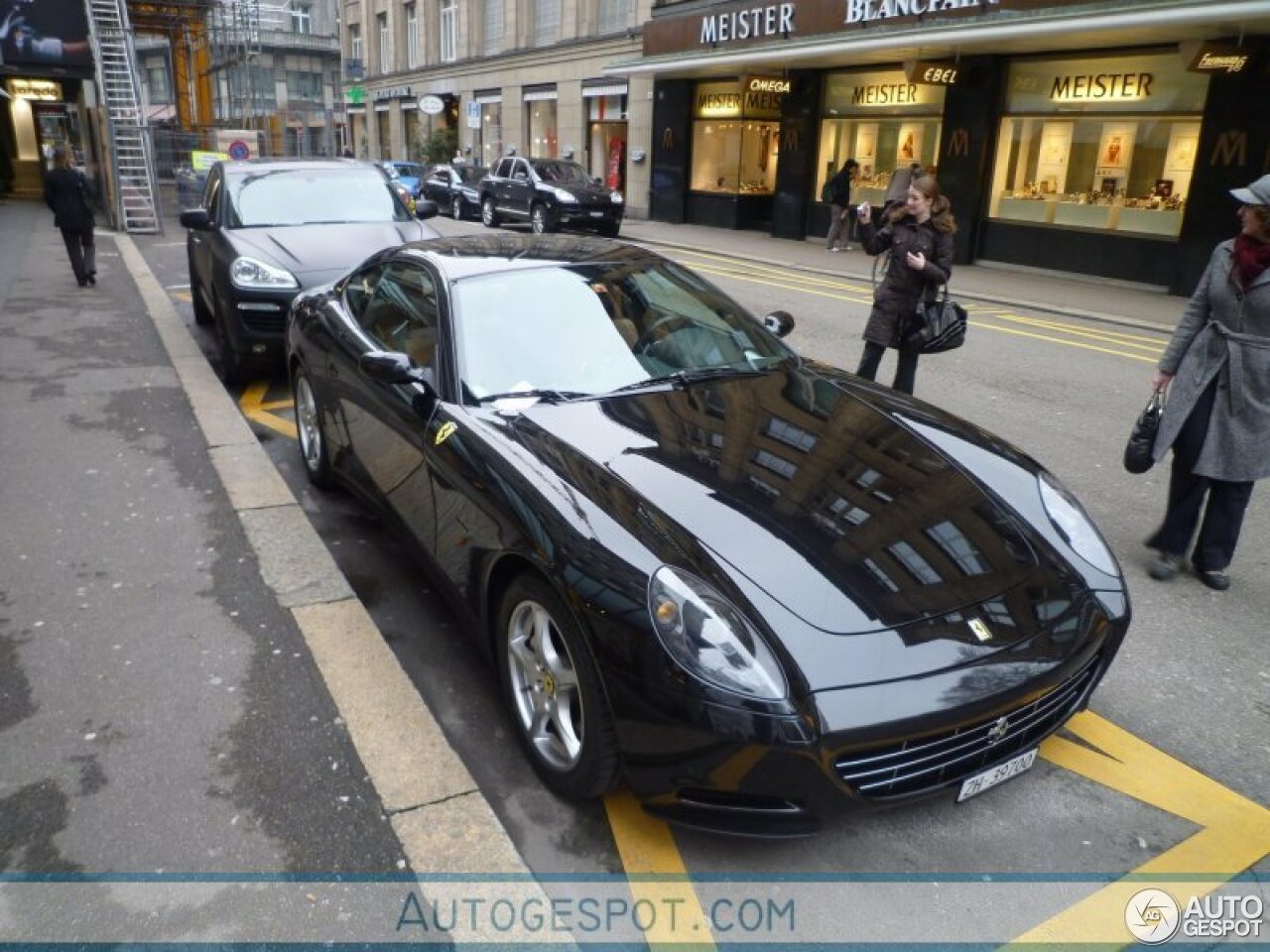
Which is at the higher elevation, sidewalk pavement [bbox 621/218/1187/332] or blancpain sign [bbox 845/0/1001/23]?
blancpain sign [bbox 845/0/1001/23]

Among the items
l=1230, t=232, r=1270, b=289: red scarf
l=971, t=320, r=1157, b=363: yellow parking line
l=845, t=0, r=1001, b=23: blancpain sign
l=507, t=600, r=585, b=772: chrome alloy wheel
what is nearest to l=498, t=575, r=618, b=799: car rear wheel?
l=507, t=600, r=585, b=772: chrome alloy wheel

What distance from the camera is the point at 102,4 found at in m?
23.2

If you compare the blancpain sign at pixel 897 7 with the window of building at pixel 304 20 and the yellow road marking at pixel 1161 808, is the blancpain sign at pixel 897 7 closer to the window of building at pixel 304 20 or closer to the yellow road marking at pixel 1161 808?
the yellow road marking at pixel 1161 808

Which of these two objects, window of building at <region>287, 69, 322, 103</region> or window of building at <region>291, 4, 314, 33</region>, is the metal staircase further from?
window of building at <region>291, 4, 314, 33</region>

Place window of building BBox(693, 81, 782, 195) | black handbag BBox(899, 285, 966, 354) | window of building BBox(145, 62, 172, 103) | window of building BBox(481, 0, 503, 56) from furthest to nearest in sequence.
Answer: window of building BBox(145, 62, 172, 103) → window of building BBox(481, 0, 503, 56) → window of building BBox(693, 81, 782, 195) → black handbag BBox(899, 285, 966, 354)

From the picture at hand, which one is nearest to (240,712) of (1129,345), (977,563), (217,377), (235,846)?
(235,846)

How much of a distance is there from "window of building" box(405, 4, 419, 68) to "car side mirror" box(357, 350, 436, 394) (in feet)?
145

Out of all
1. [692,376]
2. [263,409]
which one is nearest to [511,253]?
[692,376]

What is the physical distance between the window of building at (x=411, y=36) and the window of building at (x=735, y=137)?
77.1 feet

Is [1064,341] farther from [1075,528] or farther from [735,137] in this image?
[735,137]

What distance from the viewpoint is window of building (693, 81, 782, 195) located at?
2344cm

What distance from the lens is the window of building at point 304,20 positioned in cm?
7275

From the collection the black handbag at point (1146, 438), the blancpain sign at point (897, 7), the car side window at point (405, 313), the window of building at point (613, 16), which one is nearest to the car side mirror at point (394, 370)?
the car side window at point (405, 313)

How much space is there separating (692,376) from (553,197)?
61.3 ft
